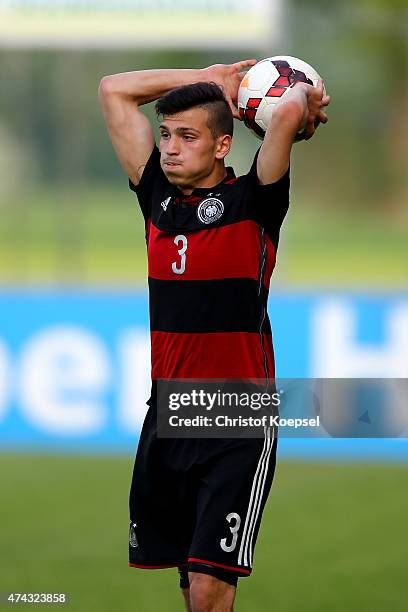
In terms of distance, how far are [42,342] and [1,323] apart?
362 mm

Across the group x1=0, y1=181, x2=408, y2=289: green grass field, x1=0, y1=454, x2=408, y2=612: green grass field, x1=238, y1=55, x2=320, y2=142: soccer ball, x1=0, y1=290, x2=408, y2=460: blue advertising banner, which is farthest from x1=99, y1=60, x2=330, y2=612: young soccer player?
x1=0, y1=181, x2=408, y2=289: green grass field

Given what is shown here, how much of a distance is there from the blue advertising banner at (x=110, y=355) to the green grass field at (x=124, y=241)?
8944 millimetres

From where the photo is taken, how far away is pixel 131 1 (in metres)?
11.9

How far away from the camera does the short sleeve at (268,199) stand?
4.21m

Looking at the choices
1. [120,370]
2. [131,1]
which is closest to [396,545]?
[120,370]

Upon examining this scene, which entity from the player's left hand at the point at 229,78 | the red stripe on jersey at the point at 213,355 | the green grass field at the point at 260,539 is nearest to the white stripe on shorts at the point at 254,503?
the red stripe on jersey at the point at 213,355

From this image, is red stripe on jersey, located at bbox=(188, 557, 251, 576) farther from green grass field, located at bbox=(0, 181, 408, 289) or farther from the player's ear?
green grass field, located at bbox=(0, 181, 408, 289)

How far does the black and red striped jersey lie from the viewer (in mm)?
4246

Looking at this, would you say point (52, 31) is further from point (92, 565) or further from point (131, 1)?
point (92, 565)

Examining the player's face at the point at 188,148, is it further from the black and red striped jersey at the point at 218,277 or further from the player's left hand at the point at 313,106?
the player's left hand at the point at 313,106

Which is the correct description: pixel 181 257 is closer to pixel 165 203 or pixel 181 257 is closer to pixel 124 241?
pixel 165 203

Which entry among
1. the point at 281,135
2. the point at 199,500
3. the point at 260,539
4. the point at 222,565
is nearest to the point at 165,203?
the point at 281,135

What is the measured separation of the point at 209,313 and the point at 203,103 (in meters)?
0.72

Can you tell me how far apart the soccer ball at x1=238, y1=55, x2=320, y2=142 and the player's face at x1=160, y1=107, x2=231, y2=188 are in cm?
31
